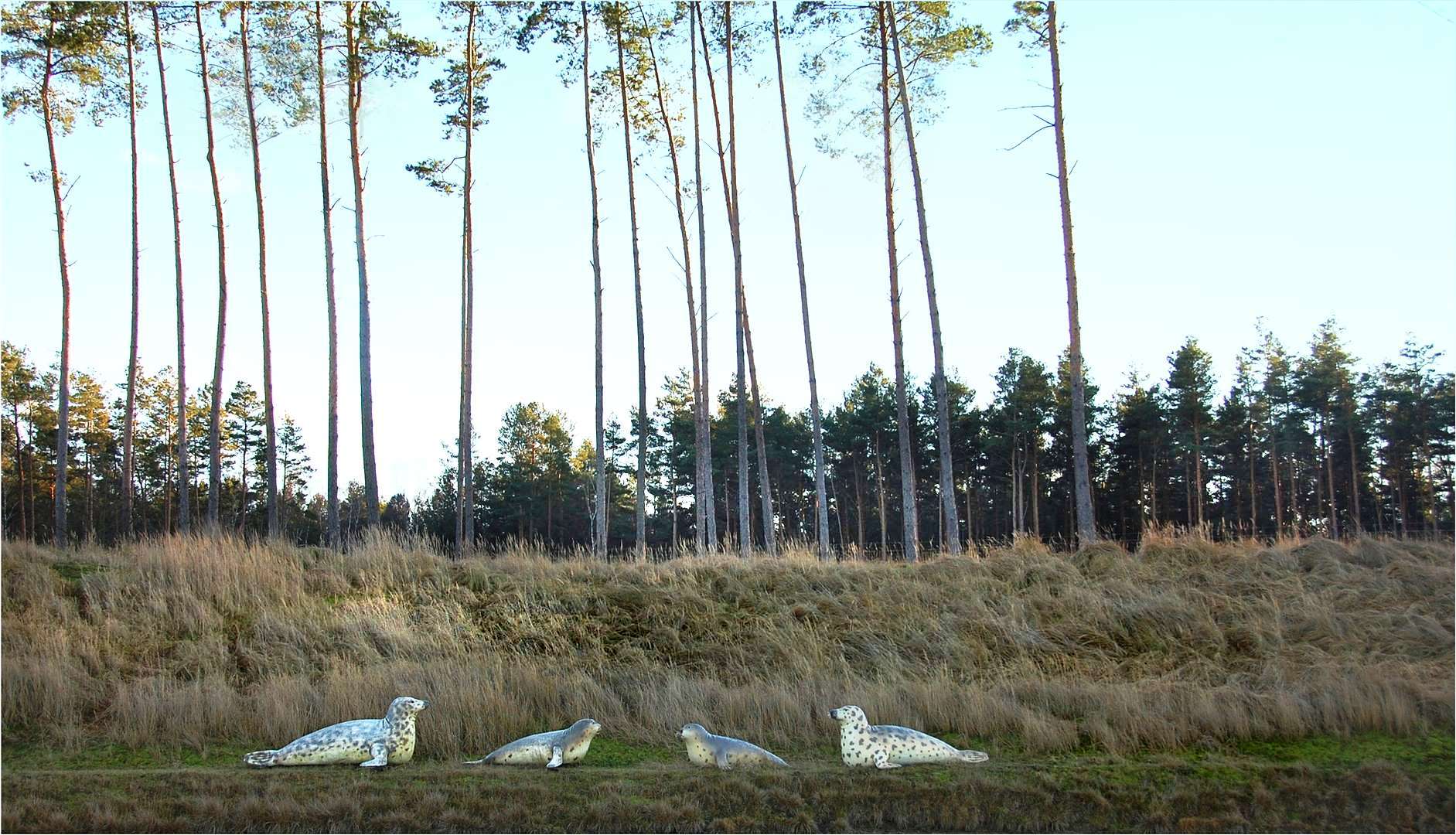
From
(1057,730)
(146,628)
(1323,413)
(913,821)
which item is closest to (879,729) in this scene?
(913,821)

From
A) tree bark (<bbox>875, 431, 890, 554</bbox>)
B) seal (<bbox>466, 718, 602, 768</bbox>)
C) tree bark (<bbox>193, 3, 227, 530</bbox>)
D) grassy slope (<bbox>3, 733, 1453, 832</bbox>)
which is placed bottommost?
grassy slope (<bbox>3, 733, 1453, 832</bbox>)

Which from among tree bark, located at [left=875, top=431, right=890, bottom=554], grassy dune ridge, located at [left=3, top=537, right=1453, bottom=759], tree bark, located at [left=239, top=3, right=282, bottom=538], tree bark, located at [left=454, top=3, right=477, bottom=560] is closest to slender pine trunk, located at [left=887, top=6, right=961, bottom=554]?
grassy dune ridge, located at [left=3, top=537, right=1453, bottom=759]

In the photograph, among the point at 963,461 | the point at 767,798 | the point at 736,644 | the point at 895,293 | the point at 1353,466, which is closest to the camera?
the point at 767,798

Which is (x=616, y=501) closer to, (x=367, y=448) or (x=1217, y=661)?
(x=367, y=448)

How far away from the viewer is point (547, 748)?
700cm

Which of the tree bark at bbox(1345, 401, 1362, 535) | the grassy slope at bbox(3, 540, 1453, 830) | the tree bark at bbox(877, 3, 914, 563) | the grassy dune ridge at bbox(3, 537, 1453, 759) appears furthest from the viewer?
the tree bark at bbox(1345, 401, 1362, 535)

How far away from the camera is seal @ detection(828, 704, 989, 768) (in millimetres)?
6762

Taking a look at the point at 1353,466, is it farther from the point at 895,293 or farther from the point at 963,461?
the point at 895,293

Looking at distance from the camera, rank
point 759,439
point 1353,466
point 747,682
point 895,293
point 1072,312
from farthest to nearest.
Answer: point 1353,466, point 759,439, point 895,293, point 1072,312, point 747,682

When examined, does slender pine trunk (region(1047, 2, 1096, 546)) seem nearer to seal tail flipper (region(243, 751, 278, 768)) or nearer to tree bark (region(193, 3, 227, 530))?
seal tail flipper (region(243, 751, 278, 768))

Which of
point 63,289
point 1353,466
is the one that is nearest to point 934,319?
point 63,289

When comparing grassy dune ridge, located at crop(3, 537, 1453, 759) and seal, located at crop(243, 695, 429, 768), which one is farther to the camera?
grassy dune ridge, located at crop(3, 537, 1453, 759)

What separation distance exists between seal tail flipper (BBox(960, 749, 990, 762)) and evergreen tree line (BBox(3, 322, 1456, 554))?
22.6 metres

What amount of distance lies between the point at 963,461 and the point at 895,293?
24.3m
